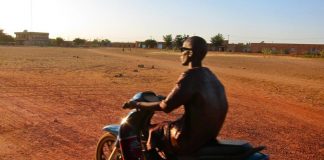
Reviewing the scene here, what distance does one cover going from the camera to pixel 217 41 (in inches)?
4429

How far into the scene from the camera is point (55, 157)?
6453 millimetres

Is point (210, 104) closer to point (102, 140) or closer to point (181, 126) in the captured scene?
point (181, 126)

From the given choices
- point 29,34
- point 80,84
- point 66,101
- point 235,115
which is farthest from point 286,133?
point 29,34

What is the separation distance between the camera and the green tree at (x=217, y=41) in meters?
112

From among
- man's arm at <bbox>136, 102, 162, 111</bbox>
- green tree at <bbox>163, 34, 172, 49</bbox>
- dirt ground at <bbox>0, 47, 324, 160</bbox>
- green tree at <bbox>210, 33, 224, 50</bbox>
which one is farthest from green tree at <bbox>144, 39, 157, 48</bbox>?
man's arm at <bbox>136, 102, 162, 111</bbox>

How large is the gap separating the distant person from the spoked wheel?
0.93 metres

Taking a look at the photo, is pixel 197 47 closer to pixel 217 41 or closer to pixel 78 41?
pixel 217 41

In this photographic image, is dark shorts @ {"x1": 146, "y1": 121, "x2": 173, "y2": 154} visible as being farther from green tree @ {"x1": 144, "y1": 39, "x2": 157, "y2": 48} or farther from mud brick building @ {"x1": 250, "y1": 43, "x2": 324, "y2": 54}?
green tree @ {"x1": 144, "y1": 39, "x2": 157, "y2": 48}

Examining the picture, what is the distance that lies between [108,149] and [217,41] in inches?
4278

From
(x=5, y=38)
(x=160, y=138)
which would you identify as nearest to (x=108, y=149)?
(x=160, y=138)

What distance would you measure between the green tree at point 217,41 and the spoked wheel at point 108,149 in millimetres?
108544

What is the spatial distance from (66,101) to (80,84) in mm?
4950

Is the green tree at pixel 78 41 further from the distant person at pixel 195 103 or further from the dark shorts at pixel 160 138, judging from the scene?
the distant person at pixel 195 103

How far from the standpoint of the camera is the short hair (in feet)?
13.1
